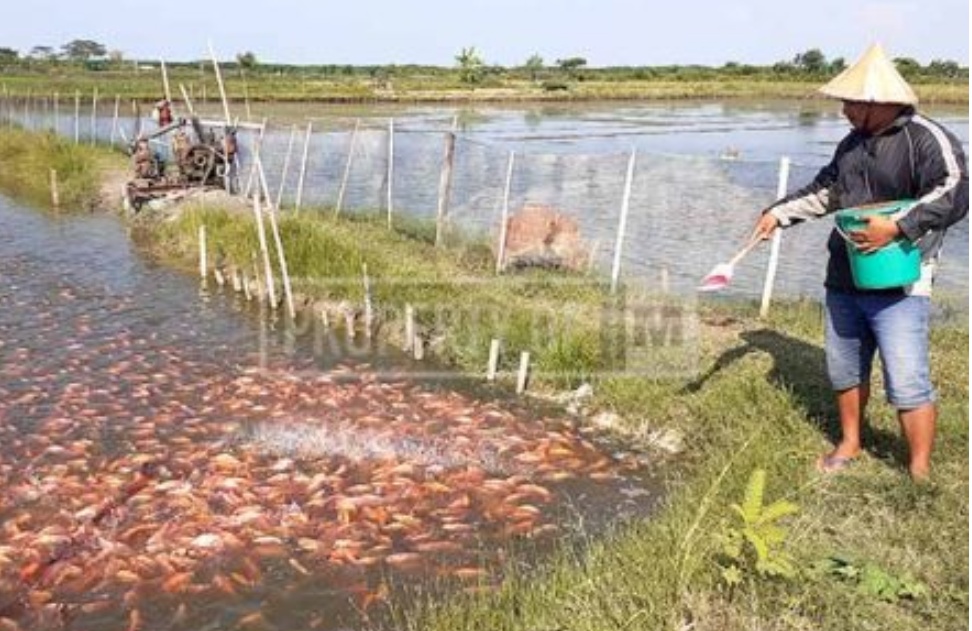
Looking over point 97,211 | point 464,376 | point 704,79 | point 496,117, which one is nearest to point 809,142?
point 496,117

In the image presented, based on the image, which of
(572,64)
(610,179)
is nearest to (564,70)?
(572,64)

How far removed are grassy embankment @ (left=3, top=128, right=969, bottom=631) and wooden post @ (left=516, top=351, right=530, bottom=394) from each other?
0.46 metres

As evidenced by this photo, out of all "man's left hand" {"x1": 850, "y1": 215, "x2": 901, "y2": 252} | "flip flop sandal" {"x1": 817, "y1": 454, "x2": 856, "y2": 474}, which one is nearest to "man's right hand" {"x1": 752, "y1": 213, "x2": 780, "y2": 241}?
"man's left hand" {"x1": 850, "y1": 215, "x2": 901, "y2": 252}

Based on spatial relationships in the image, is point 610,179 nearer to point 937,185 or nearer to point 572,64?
point 937,185

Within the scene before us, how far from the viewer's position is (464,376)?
10734mm

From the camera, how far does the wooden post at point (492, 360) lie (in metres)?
10.2

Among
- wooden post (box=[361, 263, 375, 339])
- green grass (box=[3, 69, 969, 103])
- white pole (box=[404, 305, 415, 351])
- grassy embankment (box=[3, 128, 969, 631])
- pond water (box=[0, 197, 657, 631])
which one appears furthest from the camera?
green grass (box=[3, 69, 969, 103])

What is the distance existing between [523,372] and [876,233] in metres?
4.92

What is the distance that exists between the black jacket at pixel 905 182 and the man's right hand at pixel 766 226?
0.08m

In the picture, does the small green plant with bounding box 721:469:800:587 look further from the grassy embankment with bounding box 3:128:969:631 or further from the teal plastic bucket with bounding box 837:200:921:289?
the teal plastic bucket with bounding box 837:200:921:289

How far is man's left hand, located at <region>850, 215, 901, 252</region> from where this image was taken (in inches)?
218

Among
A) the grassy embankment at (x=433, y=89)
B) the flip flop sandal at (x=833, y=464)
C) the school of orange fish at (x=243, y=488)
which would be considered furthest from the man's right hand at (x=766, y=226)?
the grassy embankment at (x=433, y=89)

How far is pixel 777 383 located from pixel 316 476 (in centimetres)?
420

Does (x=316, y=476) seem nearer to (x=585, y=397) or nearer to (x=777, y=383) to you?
(x=585, y=397)
